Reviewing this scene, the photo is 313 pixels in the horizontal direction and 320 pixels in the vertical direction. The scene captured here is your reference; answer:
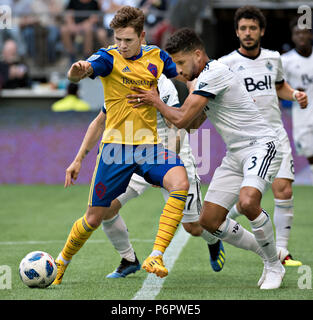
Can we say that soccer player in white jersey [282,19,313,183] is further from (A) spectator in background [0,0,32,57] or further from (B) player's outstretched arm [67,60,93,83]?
(A) spectator in background [0,0,32,57]

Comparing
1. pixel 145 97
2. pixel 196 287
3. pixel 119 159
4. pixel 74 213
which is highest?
pixel 145 97

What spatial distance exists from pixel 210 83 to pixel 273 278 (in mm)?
1595

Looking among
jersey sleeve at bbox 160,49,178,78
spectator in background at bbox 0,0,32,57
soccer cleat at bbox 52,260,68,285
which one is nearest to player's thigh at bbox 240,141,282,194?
jersey sleeve at bbox 160,49,178,78

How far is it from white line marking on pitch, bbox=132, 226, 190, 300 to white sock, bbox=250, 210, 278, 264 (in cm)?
87

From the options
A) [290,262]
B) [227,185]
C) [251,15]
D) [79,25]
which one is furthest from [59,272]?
[79,25]

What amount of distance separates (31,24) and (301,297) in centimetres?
1219

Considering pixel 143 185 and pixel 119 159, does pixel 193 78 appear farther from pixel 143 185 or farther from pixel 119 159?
pixel 143 185

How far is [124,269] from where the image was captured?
21.3 feet

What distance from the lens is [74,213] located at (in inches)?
426

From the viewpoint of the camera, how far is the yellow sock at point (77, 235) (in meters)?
5.89

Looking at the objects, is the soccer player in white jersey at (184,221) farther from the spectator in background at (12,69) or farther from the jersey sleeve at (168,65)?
the spectator in background at (12,69)

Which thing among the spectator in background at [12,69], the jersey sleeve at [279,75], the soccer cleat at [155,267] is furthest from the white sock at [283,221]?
the spectator in background at [12,69]

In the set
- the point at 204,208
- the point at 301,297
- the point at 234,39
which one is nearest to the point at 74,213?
the point at 204,208

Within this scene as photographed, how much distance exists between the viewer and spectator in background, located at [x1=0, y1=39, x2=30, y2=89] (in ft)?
53.1
